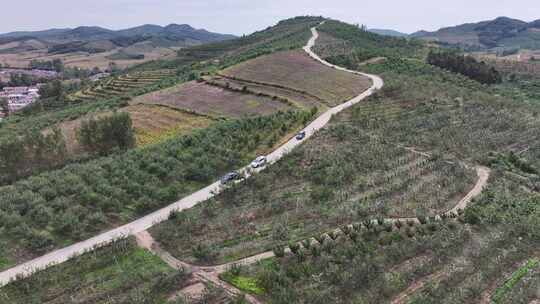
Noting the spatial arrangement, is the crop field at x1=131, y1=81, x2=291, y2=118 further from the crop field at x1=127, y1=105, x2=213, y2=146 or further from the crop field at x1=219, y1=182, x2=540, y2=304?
the crop field at x1=219, y1=182, x2=540, y2=304

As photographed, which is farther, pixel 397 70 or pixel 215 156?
pixel 397 70

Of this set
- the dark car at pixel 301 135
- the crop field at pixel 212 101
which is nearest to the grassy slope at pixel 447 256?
the dark car at pixel 301 135

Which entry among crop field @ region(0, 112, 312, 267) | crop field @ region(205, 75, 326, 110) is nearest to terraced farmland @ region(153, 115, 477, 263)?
crop field @ region(0, 112, 312, 267)

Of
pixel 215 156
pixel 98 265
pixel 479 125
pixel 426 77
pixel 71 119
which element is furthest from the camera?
pixel 426 77

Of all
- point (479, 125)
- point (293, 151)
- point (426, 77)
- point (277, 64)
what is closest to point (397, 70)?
point (426, 77)

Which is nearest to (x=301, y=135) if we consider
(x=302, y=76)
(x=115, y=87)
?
(x=302, y=76)

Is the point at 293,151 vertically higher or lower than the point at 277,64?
lower

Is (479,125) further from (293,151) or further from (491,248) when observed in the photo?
(491,248)
